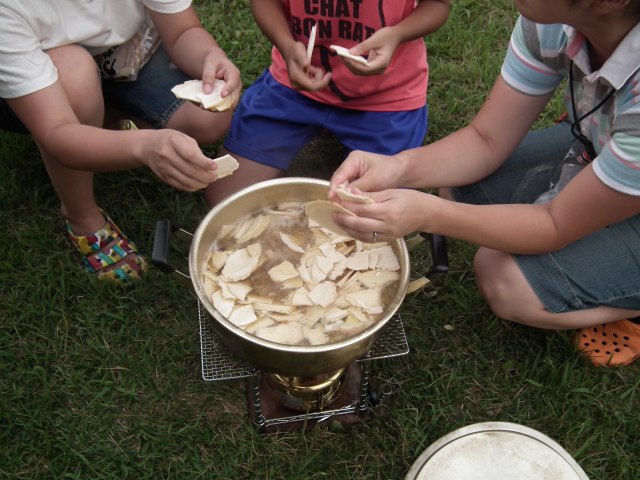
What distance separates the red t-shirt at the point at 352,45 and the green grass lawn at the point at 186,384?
19.6 inches

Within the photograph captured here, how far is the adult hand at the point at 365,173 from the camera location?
142 cm

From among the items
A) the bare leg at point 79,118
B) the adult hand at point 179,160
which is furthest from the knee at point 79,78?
the adult hand at point 179,160

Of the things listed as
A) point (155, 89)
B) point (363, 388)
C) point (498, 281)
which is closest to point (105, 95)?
point (155, 89)

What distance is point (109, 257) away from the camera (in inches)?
79.2

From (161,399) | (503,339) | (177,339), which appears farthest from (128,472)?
(503,339)

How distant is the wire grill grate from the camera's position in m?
1.65

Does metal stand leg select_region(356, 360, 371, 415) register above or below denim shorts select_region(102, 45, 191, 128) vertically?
below

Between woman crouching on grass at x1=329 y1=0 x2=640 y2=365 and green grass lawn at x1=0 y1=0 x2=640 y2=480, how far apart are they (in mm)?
189

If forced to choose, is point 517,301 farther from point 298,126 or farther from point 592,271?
point 298,126

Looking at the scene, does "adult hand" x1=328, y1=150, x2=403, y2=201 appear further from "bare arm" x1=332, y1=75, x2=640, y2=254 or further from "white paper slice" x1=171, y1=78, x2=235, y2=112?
"white paper slice" x1=171, y1=78, x2=235, y2=112

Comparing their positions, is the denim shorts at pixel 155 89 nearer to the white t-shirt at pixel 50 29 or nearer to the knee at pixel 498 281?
the white t-shirt at pixel 50 29

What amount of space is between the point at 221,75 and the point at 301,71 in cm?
22

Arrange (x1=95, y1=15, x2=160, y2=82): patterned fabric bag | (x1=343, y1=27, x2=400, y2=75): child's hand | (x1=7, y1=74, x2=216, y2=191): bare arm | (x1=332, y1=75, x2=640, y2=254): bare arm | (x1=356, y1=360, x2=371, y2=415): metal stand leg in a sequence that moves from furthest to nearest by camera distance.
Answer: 1. (x1=95, y1=15, x2=160, y2=82): patterned fabric bag
2. (x1=343, y1=27, x2=400, y2=75): child's hand
3. (x1=356, y1=360, x2=371, y2=415): metal stand leg
4. (x1=7, y1=74, x2=216, y2=191): bare arm
5. (x1=332, y1=75, x2=640, y2=254): bare arm

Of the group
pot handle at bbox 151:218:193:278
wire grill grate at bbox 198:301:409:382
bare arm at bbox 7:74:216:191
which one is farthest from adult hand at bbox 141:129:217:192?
wire grill grate at bbox 198:301:409:382
